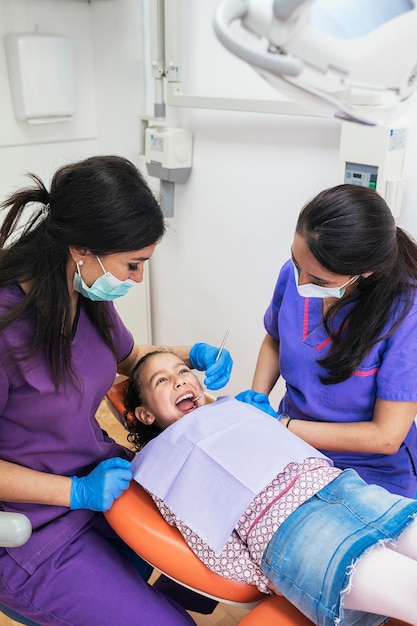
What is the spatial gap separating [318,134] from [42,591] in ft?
5.43

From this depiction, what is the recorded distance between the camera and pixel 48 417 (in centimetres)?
123

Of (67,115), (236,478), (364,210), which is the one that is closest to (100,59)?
(67,115)

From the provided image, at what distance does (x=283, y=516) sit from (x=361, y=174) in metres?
1.11

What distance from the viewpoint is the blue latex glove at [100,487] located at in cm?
122

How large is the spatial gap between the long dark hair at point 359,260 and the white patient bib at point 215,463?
0.83ft

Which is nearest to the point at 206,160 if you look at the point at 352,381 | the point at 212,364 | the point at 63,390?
the point at 212,364

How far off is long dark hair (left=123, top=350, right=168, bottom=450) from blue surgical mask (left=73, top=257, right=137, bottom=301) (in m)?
0.37

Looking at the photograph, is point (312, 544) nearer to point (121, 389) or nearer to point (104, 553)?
point (104, 553)

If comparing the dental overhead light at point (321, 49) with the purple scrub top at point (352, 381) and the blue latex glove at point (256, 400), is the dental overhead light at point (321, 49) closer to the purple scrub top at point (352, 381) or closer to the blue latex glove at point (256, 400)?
the purple scrub top at point (352, 381)

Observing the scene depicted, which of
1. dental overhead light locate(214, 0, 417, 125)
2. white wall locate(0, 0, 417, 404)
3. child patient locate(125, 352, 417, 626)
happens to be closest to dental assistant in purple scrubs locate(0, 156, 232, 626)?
child patient locate(125, 352, 417, 626)

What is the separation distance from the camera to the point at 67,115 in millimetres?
2867

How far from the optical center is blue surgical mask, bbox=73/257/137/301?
1256 mm

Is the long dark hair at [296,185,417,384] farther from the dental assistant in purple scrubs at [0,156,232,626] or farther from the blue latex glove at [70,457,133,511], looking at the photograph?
the blue latex glove at [70,457,133,511]

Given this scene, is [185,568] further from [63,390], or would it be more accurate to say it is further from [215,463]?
[63,390]
